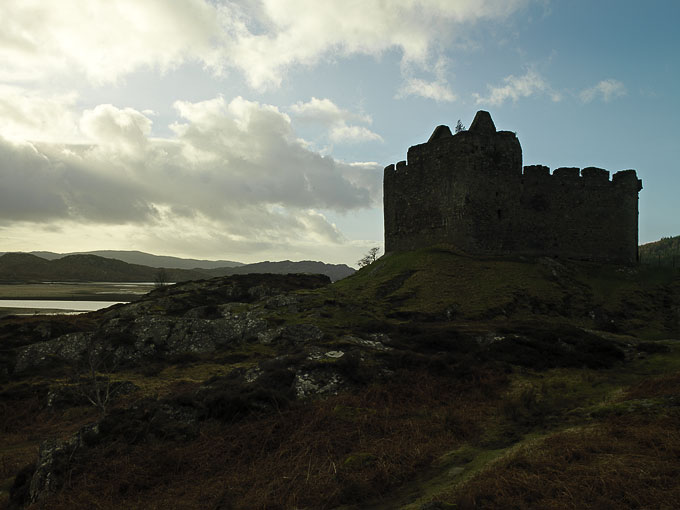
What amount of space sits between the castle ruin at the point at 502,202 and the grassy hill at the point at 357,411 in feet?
28.3

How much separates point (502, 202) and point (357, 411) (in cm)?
2938

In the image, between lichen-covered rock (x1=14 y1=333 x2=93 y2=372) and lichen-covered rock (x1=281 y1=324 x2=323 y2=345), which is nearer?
lichen-covered rock (x1=281 y1=324 x2=323 y2=345)

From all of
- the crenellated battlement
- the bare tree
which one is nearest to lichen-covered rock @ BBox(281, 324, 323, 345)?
the bare tree

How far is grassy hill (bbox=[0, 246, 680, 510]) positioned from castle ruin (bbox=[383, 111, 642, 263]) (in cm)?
861

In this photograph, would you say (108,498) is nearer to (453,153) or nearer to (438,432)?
(438,432)

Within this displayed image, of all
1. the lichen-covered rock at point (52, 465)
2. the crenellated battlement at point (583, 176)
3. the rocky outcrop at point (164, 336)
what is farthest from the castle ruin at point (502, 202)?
the lichen-covered rock at point (52, 465)

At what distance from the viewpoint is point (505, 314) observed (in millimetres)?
27703

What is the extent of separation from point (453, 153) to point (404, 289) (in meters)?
13.3

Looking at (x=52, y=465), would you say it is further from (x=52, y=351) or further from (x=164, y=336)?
(x=52, y=351)

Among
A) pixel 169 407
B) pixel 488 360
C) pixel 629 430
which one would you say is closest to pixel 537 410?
pixel 629 430

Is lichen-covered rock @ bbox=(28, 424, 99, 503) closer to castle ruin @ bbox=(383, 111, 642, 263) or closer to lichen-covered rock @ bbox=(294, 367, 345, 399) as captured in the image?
lichen-covered rock @ bbox=(294, 367, 345, 399)

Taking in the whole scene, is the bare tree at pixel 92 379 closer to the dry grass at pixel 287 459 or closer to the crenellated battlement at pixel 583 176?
the dry grass at pixel 287 459

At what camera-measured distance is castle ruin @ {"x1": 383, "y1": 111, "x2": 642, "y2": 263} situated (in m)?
35.8

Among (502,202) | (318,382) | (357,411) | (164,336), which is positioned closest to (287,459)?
(357,411)
